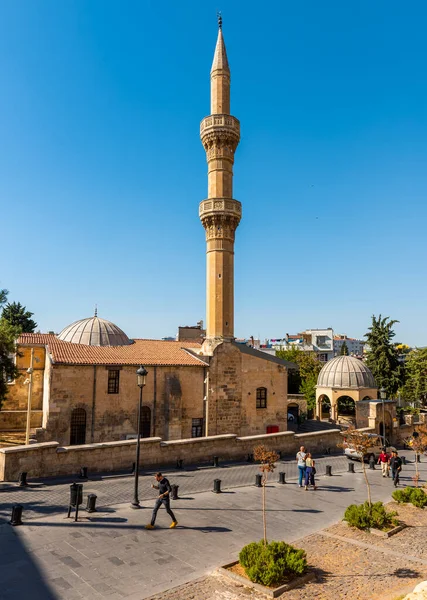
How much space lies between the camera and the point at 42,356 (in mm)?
29406

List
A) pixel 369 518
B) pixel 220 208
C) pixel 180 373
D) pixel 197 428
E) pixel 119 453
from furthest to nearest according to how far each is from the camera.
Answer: pixel 220 208
pixel 197 428
pixel 180 373
pixel 119 453
pixel 369 518

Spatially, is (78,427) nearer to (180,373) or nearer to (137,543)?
(180,373)

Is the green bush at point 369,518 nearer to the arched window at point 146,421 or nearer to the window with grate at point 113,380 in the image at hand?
the arched window at point 146,421

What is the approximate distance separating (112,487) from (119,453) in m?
2.55

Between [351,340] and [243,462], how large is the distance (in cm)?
15210

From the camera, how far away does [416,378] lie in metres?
40.3

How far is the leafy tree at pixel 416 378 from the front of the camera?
1576 inches

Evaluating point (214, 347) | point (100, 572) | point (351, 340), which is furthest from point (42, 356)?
point (351, 340)

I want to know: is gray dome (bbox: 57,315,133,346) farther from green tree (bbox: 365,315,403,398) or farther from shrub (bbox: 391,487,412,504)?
green tree (bbox: 365,315,403,398)

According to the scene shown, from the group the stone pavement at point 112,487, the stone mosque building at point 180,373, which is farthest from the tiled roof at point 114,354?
the stone pavement at point 112,487

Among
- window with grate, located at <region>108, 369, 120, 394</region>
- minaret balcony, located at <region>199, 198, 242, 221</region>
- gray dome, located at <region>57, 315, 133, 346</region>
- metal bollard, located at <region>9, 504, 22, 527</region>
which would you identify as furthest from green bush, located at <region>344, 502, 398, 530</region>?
minaret balcony, located at <region>199, 198, 242, 221</region>

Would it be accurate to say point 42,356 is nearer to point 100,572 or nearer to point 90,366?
point 90,366

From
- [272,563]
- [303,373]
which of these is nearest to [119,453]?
[272,563]

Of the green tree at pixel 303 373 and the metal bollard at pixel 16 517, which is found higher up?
the green tree at pixel 303 373
